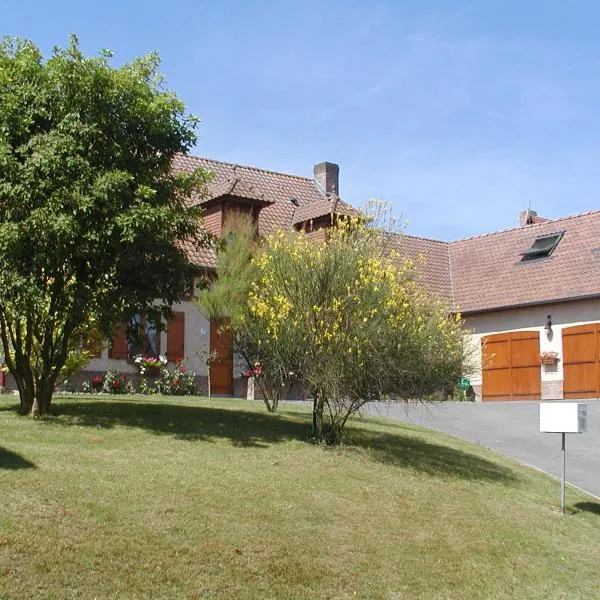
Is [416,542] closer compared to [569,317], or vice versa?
[416,542]

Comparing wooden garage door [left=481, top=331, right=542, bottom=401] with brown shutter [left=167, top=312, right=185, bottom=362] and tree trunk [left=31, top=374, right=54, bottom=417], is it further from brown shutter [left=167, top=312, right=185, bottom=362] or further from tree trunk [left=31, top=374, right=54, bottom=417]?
tree trunk [left=31, top=374, right=54, bottom=417]

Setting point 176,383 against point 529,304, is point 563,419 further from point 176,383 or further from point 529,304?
point 529,304

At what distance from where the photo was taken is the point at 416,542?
374 inches

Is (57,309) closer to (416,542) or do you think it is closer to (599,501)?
(416,542)

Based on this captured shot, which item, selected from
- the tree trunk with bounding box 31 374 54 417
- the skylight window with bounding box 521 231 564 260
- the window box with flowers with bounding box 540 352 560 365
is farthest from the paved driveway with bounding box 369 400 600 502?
the skylight window with bounding box 521 231 564 260

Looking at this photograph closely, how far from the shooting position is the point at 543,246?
30781mm

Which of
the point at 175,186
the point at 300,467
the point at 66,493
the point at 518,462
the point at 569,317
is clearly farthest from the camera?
the point at 569,317

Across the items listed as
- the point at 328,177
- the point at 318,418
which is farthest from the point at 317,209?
the point at 318,418

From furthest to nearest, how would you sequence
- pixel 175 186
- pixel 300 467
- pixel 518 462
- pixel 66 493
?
1. pixel 518 462
2. pixel 175 186
3. pixel 300 467
4. pixel 66 493

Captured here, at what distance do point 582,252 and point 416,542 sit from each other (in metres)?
21.4

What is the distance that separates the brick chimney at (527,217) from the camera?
37.6 meters

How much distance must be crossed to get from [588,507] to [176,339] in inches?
553

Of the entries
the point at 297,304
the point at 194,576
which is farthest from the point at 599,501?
the point at 194,576

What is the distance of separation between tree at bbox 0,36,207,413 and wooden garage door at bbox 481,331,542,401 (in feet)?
56.0
